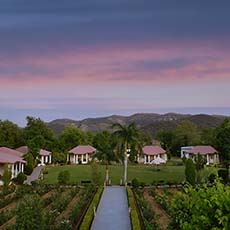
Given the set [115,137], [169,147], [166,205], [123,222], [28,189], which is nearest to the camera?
[123,222]

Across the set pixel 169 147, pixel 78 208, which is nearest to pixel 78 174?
pixel 78 208

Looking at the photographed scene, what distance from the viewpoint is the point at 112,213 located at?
19219mm

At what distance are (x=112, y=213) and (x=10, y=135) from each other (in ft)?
136

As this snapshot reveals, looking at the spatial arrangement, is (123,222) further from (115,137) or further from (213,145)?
(213,145)

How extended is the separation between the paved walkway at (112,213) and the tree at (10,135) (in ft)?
107

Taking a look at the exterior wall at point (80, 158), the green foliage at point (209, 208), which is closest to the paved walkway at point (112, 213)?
the green foliage at point (209, 208)

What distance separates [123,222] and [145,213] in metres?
1.37

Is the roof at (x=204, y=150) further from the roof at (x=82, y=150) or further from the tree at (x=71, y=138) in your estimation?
the tree at (x=71, y=138)

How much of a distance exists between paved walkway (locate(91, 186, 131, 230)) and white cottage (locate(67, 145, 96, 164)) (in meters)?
32.2

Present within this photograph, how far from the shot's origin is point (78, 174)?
136ft

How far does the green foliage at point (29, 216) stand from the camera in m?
11.2

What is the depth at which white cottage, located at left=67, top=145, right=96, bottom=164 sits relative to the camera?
59812 millimetres

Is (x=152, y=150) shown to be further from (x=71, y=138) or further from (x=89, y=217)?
(x=89, y=217)

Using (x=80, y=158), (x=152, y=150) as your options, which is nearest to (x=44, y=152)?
(x=80, y=158)
